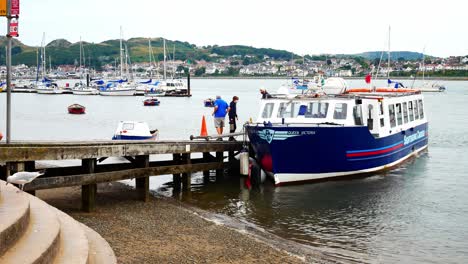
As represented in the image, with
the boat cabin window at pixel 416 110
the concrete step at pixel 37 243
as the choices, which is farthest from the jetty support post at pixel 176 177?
the boat cabin window at pixel 416 110

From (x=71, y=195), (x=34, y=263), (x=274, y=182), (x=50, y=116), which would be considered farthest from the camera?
(x=50, y=116)

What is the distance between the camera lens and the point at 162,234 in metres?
→ 13.3

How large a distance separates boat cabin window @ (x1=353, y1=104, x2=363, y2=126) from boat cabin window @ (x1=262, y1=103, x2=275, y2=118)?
10.4 ft

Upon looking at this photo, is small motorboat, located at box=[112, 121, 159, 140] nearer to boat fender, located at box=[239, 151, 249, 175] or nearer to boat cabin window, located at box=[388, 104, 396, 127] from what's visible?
boat fender, located at box=[239, 151, 249, 175]

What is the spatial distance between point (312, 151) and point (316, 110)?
202 centimetres

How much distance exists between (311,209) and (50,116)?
174 feet

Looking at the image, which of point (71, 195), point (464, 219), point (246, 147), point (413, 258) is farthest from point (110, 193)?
point (464, 219)

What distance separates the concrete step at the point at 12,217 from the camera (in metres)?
7.57

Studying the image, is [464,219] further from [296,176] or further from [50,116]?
[50,116]

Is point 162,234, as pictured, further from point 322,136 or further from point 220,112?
point 220,112

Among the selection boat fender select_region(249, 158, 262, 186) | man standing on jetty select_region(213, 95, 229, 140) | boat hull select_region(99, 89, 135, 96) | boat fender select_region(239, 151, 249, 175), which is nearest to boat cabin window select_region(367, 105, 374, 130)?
boat fender select_region(249, 158, 262, 186)

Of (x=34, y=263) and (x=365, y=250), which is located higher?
(x=34, y=263)

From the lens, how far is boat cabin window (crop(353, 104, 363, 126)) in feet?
76.2

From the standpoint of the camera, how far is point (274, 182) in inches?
871
